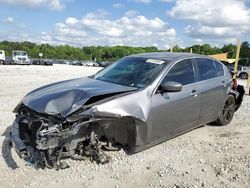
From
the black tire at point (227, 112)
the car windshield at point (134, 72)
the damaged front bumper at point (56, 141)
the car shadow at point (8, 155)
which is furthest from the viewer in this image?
the black tire at point (227, 112)

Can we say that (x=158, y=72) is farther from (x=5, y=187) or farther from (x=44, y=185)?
(x=5, y=187)

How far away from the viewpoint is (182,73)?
5.37m

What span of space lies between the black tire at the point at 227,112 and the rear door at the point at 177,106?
122 centimetres

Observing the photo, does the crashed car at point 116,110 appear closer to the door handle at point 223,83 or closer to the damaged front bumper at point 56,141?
the damaged front bumper at point 56,141

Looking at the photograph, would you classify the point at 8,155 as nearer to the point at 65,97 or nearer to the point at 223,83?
the point at 65,97

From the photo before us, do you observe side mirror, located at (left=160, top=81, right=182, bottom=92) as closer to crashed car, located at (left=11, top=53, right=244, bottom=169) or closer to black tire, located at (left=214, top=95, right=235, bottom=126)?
crashed car, located at (left=11, top=53, right=244, bottom=169)

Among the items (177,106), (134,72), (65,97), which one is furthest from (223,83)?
(65,97)

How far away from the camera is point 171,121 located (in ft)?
16.4

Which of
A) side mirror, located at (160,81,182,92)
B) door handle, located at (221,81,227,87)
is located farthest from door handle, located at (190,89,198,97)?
door handle, located at (221,81,227,87)

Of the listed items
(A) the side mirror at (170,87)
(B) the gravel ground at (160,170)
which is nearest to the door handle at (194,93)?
(A) the side mirror at (170,87)

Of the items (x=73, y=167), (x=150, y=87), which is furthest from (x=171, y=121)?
(x=73, y=167)

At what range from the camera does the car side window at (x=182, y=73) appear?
5.10 m

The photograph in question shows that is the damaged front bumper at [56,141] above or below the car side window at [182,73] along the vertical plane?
below

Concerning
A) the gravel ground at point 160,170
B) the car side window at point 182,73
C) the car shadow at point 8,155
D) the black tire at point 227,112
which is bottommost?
the gravel ground at point 160,170
